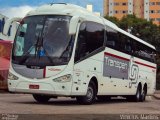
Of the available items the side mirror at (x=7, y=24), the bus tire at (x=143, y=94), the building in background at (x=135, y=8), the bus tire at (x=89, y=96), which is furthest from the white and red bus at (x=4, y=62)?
the building in background at (x=135, y=8)

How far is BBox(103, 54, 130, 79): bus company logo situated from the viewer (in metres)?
18.9

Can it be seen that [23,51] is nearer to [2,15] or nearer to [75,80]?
[75,80]

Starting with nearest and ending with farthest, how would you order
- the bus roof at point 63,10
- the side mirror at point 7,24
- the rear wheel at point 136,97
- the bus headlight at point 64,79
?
the bus headlight at point 64,79 < the bus roof at point 63,10 < the side mirror at point 7,24 < the rear wheel at point 136,97

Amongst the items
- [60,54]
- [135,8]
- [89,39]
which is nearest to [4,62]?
[89,39]

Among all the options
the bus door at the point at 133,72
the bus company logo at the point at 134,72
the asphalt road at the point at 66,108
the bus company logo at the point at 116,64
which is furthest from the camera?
the bus company logo at the point at 134,72

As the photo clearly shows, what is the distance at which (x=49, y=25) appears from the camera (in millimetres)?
16156

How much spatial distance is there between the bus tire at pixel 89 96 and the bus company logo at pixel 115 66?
132 cm

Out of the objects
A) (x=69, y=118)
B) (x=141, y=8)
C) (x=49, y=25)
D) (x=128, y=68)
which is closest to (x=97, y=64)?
(x=49, y=25)

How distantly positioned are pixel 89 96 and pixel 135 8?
120 m

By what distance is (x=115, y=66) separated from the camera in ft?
66.1

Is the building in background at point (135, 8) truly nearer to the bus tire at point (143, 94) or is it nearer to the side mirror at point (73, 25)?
the bus tire at point (143, 94)

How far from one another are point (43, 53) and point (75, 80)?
144cm

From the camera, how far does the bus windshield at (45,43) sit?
1575cm

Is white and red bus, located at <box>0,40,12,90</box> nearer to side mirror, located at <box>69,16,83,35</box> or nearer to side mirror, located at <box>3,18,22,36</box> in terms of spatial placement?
side mirror, located at <box>3,18,22,36</box>
